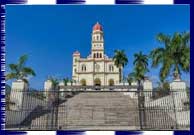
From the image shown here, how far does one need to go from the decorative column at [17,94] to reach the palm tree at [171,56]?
5619 mm

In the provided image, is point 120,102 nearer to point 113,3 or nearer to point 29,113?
point 29,113

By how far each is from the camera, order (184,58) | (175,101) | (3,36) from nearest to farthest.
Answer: (3,36)
(175,101)
(184,58)

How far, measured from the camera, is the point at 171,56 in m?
14.9

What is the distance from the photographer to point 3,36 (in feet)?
21.0

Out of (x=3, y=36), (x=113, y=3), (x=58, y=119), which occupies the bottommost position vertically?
(x=58, y=119)

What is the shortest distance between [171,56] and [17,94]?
7342 mm

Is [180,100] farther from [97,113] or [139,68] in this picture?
[139,68]

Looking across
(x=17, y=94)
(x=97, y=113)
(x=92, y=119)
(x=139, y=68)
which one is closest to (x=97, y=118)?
(x=92, y=119)

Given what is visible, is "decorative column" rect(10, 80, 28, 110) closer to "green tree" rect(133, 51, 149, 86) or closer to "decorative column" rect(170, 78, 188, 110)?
"decorative column" rect(170, 78, 188, 110)

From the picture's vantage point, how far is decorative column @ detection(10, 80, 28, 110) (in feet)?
31.9

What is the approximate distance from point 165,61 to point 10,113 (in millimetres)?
7658

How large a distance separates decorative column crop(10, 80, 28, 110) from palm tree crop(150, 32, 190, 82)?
5.62 meters

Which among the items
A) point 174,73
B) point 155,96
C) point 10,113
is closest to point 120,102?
point 174,73

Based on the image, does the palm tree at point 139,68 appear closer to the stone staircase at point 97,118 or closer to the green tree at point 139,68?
the green tree at point 139,68
